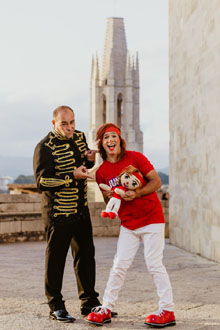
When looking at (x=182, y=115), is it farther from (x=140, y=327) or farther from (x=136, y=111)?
(x=136, y=111)

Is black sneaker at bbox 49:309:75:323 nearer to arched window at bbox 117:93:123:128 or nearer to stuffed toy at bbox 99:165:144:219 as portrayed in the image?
stuffed toy at bbox 99:165:144:219

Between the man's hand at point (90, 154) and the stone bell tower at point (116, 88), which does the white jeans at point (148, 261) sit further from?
the stone bell tower at point (116, 88)

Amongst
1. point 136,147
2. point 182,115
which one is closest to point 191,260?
point 182,115

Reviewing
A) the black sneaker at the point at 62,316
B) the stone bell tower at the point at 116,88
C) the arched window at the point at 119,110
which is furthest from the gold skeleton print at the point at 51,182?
the arched window at the point at 119,110

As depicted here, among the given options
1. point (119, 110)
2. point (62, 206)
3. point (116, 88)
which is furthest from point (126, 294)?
point (119, 110)

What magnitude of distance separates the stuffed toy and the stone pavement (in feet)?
3.26

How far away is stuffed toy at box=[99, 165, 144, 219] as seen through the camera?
427 cm

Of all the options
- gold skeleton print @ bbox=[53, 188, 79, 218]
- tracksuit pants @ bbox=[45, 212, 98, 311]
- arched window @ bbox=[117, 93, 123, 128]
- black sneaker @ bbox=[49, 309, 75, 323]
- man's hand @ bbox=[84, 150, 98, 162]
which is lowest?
black sneaker @ bbox=[49, 309, 75, 323]

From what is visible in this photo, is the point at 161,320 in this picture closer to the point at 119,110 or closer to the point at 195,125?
the point at 195,125

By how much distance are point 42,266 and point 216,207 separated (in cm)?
309

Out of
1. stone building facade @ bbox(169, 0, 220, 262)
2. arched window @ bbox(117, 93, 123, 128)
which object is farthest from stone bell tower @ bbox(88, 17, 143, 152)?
stone building facade @ bbox(169, 0, 220, 262)

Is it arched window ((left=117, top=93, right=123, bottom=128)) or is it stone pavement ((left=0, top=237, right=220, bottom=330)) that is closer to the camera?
stone pavement ((left=0, top=237, right=220, bottom=330))

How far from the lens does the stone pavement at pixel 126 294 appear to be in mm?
4438

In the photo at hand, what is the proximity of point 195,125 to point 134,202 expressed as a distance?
5858 mm
